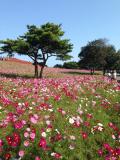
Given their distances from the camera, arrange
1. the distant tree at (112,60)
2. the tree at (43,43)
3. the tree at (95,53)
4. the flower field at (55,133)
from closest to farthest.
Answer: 1. the flower field at (55,133)
2. the tree at (43,43)
3. the tree at (95,53)
4. the distant tree at (112,60)

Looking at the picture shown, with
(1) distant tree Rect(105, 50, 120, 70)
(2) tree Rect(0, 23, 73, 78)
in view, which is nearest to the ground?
(2) tree Rect(0, 23, 73, 78)

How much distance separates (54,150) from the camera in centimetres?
865

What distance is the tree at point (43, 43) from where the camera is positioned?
42.5m

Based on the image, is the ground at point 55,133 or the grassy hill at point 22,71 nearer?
the ground at point 55,133

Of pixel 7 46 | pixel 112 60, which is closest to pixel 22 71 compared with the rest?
pixel 7 46

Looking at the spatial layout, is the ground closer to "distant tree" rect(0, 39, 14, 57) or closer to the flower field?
the flower field

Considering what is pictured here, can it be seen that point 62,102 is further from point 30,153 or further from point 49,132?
point 30,153

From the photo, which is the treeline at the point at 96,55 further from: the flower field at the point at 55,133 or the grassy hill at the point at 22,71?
the flower field at the point at 55,133

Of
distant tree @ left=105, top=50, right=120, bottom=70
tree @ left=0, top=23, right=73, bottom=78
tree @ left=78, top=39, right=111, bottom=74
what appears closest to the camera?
tree @ left=0, top=23, right=73, bottom=78

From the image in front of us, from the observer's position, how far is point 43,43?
42969 millimetres

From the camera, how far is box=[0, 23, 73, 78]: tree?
4250 cm

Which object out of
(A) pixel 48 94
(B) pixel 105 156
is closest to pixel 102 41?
(A) pixel 48 94

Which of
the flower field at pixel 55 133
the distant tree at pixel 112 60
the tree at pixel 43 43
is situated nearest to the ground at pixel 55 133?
the flower field at pixel 55 133

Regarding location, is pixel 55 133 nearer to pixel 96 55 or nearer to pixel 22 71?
pixel 22 71
